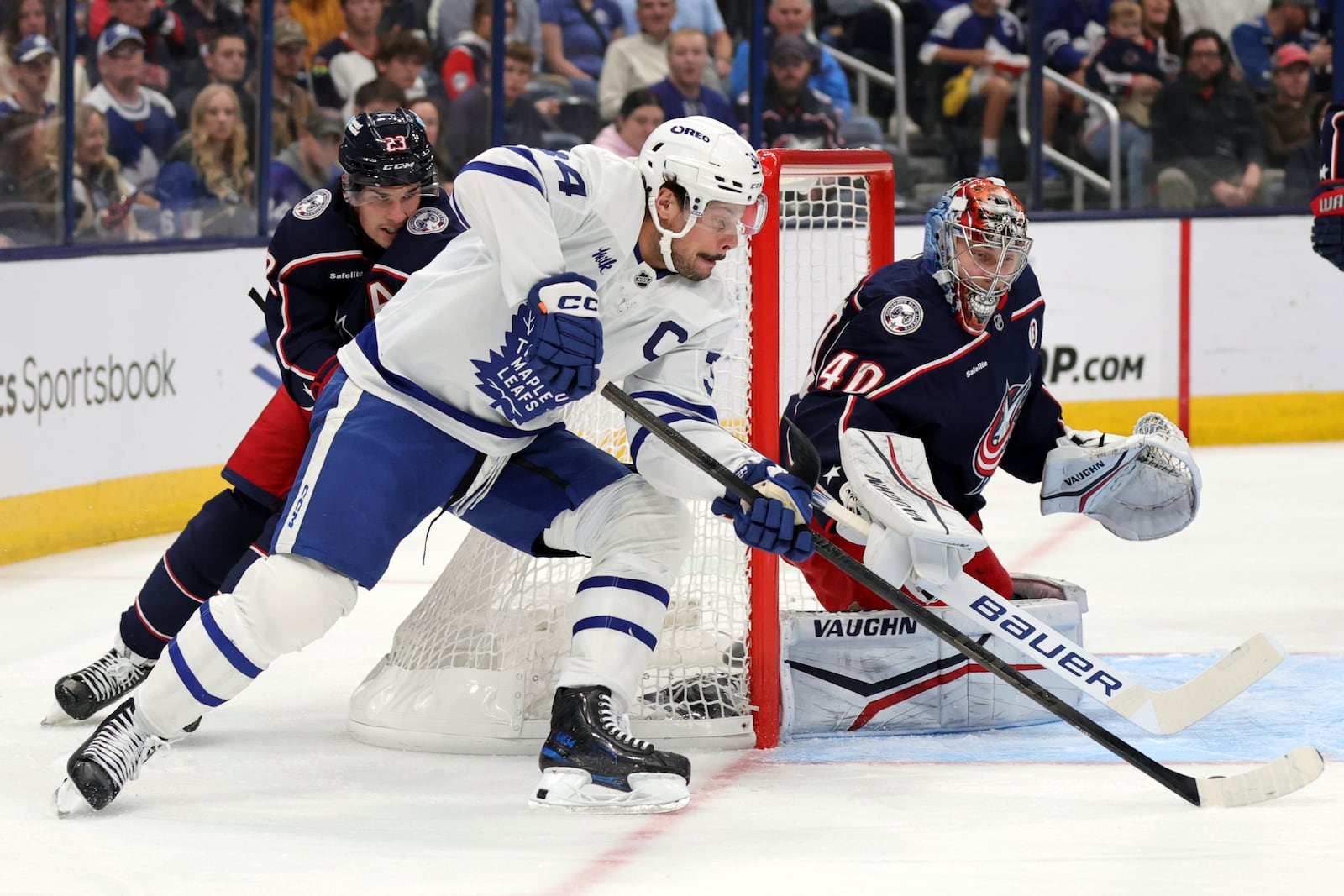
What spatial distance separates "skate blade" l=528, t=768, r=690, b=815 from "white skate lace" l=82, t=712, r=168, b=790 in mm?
566

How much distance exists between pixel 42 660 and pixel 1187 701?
229 cm

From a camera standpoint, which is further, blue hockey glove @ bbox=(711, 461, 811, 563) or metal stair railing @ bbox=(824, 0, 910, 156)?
metal stair railing @ bbox=(824, 0, 910, 156)

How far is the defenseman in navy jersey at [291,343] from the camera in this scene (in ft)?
10.5

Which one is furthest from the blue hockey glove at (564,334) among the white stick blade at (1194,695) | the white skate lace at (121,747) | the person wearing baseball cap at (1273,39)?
the person wearing baseball cap at (1273,39)

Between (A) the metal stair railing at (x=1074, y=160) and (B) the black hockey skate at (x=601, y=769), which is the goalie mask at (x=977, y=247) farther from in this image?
(A) the metal stair railing at (x=1074, y=160)

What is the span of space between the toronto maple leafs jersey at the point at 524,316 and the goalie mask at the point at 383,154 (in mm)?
327

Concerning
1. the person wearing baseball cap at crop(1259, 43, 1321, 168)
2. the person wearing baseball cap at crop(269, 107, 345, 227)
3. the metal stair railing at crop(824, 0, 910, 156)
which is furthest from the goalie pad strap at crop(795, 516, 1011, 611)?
the person wearing baseball cap at crop(1259, 43, 1321, 168)

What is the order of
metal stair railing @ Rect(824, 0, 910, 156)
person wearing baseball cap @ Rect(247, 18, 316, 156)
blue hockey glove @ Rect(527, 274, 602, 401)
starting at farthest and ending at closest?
metal stair railing @ Rect(824, 0, 910, 156), person wearing baseball cap @ Rect(247, 18, 316, 156), blue hockey glove @ Rect(527, 274, 602, 401)

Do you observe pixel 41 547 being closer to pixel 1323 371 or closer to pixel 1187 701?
pixel 1187 701

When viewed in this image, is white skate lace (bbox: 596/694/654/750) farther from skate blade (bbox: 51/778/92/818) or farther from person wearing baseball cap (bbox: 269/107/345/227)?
person wearing baseball cap (bbox: 269/107/345/227)

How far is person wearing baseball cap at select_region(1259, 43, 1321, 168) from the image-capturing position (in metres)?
7.27

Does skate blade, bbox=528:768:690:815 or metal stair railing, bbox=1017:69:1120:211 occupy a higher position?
metal stair railing, bbox=1017:69:1120:211

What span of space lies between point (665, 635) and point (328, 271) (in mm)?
866

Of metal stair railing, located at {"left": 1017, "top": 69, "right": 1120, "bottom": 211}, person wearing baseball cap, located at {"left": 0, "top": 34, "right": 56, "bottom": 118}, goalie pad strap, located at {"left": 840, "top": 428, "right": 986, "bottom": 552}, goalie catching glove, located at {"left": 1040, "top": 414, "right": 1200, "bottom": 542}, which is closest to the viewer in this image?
goalie pad strap, located at {"left": 840, "top": 428, "right": 986, "bottom": 552}
